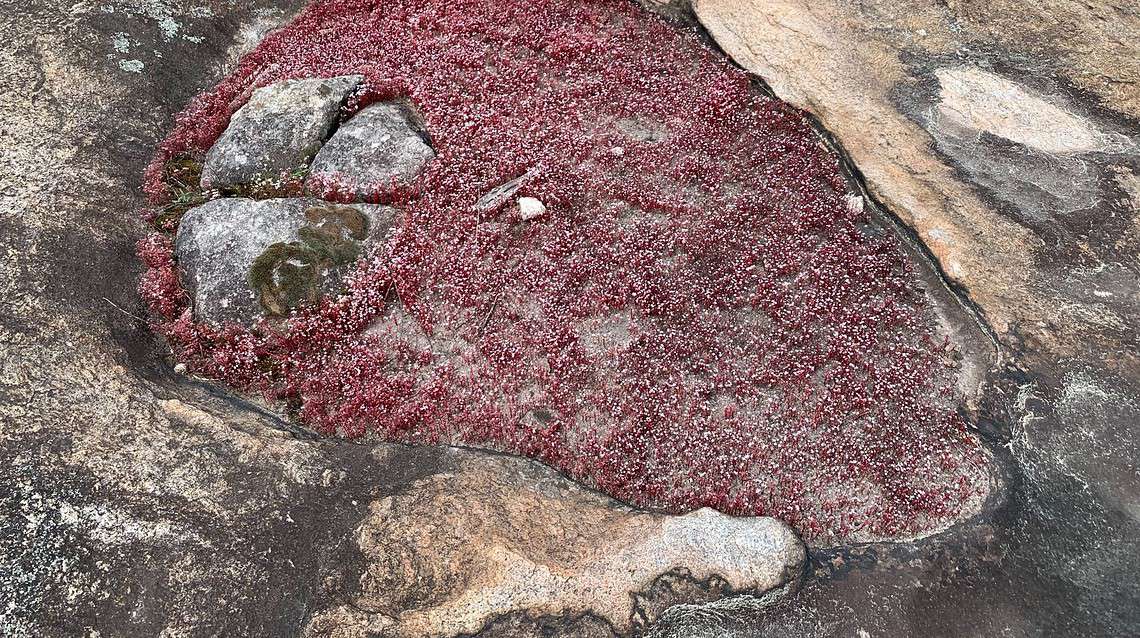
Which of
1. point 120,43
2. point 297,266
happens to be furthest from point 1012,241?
point 120,43

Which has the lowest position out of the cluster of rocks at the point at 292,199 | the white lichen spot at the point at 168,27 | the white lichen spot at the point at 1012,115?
the cluster of rocks at the point at 292,199

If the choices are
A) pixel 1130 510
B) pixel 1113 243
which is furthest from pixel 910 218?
pixel 1130 510

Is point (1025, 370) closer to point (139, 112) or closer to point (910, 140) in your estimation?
point (910, 140)

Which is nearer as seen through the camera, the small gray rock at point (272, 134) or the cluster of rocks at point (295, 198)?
the cluster of rocks at point (295, 198)

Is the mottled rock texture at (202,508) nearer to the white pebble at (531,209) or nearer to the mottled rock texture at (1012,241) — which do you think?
the mottled rock texture at (1012,241)

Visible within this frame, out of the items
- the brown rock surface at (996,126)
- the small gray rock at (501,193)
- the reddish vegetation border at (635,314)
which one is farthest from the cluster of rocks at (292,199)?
the brown rock surface at (996,126)

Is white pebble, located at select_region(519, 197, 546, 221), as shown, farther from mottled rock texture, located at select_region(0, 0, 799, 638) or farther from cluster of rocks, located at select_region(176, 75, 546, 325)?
mottled rock texture, located at select_region(0, 0, 799, 638)

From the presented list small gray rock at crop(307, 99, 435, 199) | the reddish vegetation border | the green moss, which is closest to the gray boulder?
the green moss
